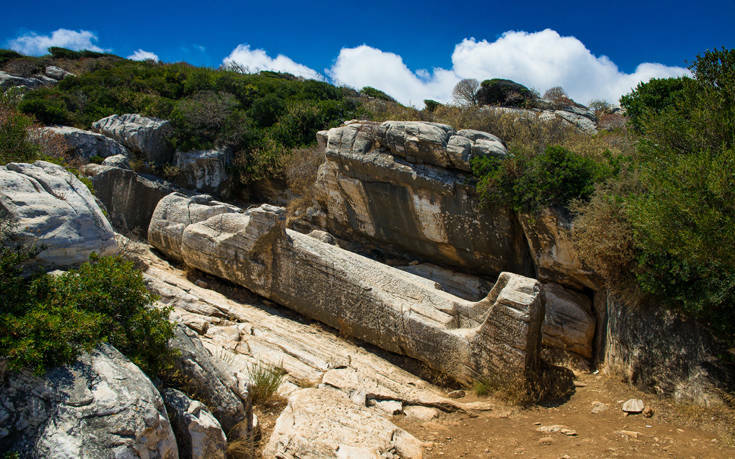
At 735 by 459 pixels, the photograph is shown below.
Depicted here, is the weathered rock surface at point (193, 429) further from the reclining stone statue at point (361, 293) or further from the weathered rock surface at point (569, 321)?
the weathered rock surface at point (569, 321)

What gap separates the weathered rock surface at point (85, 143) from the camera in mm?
11406

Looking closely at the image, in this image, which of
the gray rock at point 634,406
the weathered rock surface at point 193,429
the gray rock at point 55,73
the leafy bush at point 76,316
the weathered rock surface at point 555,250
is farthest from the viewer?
the gray rock at point 55,73

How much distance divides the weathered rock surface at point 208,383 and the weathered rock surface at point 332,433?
1.66ft

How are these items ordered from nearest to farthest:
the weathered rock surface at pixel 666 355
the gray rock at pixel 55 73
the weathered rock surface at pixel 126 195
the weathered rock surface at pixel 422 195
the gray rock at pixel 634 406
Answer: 1. the weathered rock surface at pixel 666 355
2. the gray rock at pixel 634 406
3. the weathered rock surface at pixel 422 195
4. the weathered rock surface at pixel 126 195
5. the gray rock at pixel 55 73

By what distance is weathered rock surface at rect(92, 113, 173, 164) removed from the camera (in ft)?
41.8

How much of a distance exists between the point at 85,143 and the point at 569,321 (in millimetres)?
12309

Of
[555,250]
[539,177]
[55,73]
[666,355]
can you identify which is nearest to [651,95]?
[539,177]

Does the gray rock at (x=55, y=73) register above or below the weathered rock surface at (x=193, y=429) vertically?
above

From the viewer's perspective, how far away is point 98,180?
9867 mm

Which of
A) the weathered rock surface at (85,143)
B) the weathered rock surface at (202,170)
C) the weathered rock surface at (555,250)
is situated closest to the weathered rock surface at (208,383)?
the weathered rock surface at (555,250)

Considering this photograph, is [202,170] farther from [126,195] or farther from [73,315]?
[73,315]

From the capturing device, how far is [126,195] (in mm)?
10336

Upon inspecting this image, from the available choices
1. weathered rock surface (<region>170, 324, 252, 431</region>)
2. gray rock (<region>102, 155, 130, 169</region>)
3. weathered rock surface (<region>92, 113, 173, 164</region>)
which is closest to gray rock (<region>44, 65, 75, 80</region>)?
weathered rock surface (<region>92, 113, 173, 164</region>)

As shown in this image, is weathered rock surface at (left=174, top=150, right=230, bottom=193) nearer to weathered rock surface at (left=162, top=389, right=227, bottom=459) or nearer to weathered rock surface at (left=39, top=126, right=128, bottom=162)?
weathered rock surface at (left=39, top=126, right=128, bottom=162)
